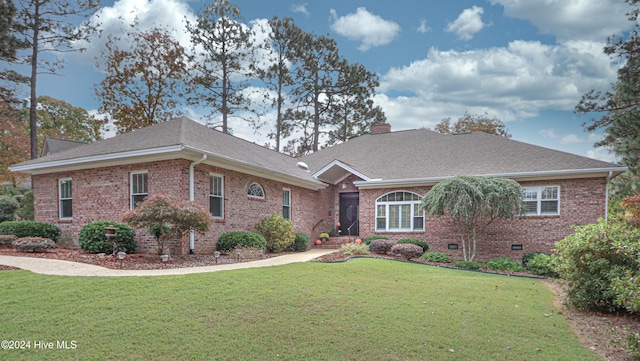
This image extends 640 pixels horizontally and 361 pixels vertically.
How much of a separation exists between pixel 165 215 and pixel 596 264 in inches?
357

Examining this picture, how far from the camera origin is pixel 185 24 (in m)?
27.4

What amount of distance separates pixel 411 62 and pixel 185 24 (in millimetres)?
17147

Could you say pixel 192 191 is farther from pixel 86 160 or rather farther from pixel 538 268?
pixel 538 268

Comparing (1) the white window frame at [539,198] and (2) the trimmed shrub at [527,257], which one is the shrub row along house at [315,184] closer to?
(1) the white window frame at [539,198]

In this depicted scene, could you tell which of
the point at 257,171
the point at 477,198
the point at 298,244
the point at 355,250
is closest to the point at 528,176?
the point at 477,198

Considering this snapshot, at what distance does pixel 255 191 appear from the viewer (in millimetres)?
14875

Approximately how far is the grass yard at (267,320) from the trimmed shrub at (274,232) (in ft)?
21.3

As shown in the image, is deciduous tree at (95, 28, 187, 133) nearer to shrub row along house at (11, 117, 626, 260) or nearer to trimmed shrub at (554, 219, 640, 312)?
shrub row along house at (11, 117, 626, 260)

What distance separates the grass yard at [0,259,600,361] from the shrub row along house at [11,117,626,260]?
5002 mm

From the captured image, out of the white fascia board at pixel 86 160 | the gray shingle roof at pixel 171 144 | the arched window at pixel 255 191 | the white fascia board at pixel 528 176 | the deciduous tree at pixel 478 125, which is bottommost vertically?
the arched window at pixel 255 191

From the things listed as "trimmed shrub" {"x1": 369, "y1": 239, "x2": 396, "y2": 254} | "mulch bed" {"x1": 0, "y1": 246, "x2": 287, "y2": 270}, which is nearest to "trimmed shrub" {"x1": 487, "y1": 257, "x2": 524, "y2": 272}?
"trimmed shrub" {"x1": 369, "y1": 239, "x2": 396, "y2": 254}

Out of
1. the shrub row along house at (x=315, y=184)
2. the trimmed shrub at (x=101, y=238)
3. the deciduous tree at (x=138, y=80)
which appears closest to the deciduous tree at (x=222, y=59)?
the deciduous tree at (x=138, y=80)

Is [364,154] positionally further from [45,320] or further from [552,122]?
[45,320]

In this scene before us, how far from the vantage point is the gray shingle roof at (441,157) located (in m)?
15.2
